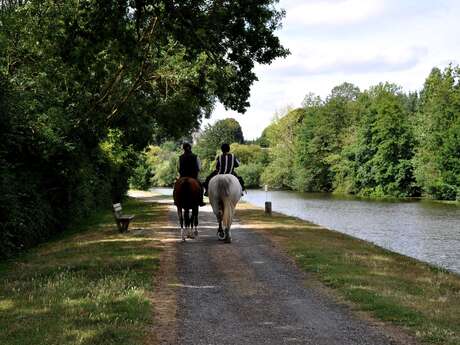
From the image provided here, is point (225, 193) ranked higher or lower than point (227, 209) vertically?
higher

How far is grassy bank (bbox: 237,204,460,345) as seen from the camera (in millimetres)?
7238

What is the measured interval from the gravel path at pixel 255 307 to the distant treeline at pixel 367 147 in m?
51.7

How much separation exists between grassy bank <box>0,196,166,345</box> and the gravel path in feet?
2.30

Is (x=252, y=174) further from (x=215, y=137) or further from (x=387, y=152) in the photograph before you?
(x=387, y=152)

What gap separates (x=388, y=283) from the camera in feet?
32.7

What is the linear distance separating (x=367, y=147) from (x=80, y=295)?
237 ft

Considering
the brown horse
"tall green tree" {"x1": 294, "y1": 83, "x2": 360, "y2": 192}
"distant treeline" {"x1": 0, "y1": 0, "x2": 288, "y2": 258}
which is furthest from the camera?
"tall green tree" {"x1": 294, "y1": 83, "x2": 360, "y2": 192}

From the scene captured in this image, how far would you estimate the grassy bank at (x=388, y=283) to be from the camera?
7238 millimetres

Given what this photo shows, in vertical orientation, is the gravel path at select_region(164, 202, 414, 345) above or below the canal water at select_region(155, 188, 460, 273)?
above

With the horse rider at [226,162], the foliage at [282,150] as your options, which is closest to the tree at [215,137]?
the foliage at [282,150]

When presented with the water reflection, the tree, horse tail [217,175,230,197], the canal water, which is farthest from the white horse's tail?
the tree

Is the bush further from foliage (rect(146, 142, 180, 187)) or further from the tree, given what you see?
foliage (rect(146, 142, 180, 187))

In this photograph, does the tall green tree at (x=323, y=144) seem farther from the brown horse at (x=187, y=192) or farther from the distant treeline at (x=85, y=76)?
the brown horse at (x=187, y=192)

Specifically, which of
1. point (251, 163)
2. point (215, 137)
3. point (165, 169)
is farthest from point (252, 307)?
point (215, 137)
